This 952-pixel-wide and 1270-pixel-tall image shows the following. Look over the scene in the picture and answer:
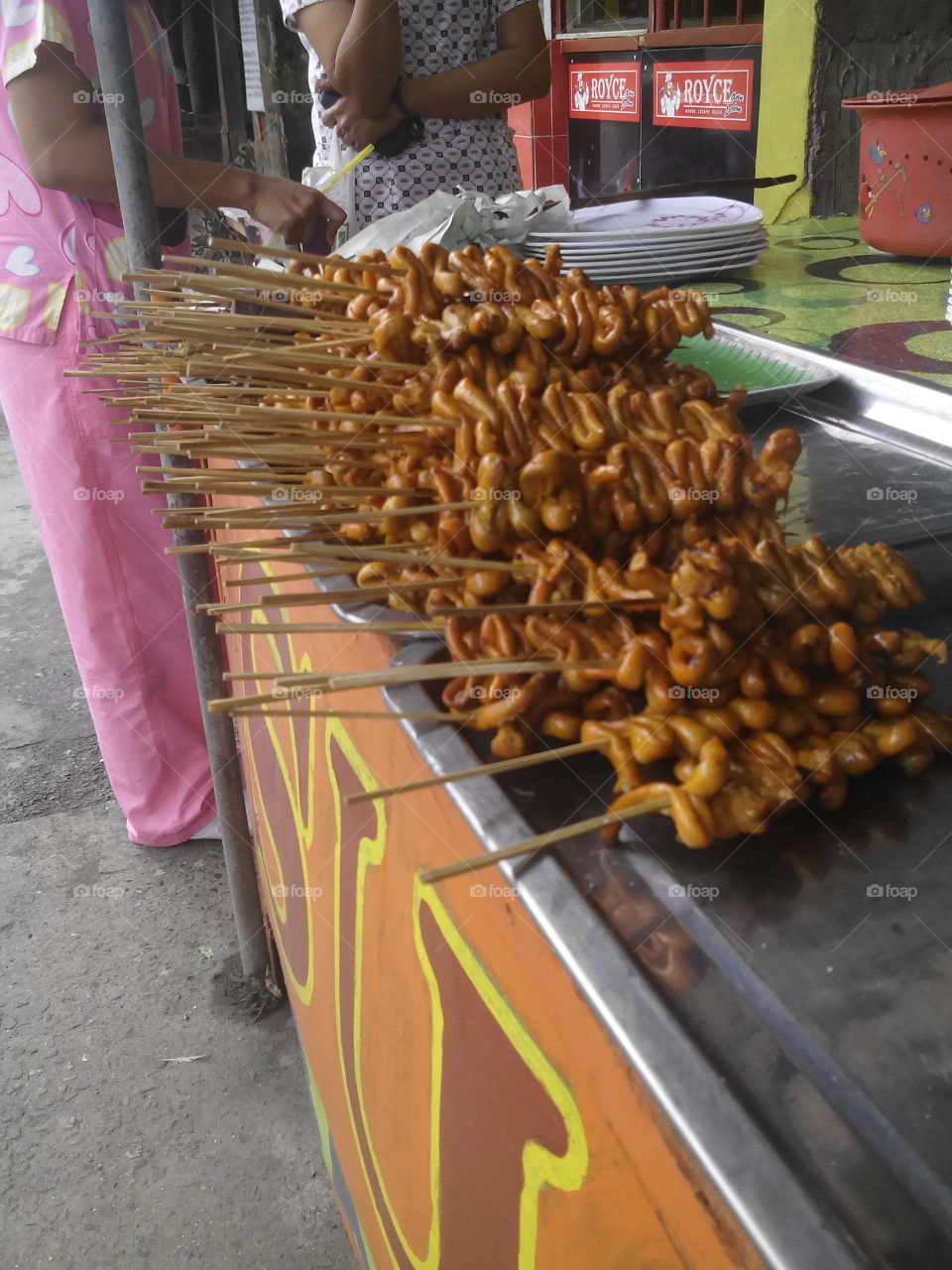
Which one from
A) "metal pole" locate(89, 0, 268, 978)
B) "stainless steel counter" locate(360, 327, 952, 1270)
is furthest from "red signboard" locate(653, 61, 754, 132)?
"stainless steel counter" locate(360, 327, 952, 1270)

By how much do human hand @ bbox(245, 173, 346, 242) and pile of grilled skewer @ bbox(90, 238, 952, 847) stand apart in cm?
111

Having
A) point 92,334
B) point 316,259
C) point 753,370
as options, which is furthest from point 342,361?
point 92,334

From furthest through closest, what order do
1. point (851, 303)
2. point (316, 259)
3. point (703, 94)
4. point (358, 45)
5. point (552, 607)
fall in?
point (703, 94)
point (358, 45)
point (851, 303)
point (316, 259)
point (552, 607)

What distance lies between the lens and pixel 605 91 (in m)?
8.33

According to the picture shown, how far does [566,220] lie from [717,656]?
2153mm

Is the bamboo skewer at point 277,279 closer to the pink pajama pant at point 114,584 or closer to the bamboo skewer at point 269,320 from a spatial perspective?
the bamboo skewer at point 269,320

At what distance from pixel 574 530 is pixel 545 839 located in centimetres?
44

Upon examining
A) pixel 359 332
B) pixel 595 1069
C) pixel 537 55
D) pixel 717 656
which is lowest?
pixel 595 1069

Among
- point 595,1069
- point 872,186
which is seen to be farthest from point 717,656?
point 872,186

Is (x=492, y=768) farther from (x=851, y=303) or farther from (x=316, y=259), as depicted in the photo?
(x=851, y=303)

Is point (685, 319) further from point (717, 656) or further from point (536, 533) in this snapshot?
point (717, 656)

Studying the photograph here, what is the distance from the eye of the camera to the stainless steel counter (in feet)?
1.94

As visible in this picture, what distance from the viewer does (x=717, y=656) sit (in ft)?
3.08

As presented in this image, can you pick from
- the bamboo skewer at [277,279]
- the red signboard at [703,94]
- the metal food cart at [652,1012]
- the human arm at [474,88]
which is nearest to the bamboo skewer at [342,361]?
the bamboo skewer at [277,279]
